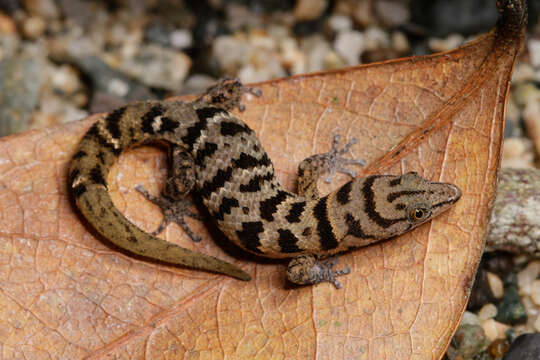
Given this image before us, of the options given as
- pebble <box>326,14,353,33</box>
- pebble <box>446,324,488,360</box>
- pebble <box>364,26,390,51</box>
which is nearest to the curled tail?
pebble <box>446,324,488,360</box>

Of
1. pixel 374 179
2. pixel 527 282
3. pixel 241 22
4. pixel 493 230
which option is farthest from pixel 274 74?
pixel 527 282

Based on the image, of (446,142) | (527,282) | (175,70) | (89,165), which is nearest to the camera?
(446,142)

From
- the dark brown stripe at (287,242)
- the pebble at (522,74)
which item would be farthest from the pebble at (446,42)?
the dark brown stripe at (287,242)

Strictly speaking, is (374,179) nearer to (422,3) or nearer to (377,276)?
(377,276)

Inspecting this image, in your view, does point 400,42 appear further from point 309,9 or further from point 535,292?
point 535,292

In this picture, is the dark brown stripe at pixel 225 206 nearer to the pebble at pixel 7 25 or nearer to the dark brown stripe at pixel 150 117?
the dark brown stripe at pixel 150 117

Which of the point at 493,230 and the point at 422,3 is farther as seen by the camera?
the point at 422,3

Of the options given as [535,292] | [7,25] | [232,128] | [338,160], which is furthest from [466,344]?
[7,25]

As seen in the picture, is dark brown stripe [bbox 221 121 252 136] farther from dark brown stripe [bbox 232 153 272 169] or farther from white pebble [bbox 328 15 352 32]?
white pebble [bbox 328 15 352 32]
